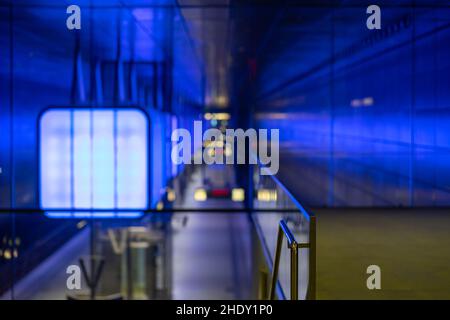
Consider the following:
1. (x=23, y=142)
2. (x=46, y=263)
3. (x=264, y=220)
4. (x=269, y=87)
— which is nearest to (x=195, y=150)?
(x=269, y=87)

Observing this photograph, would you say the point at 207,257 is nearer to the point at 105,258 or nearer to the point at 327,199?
the point at 105,258

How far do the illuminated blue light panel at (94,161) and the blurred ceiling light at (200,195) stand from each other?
4.83 feet

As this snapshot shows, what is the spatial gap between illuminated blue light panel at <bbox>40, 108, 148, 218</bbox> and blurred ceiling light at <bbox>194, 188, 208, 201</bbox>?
147 cm

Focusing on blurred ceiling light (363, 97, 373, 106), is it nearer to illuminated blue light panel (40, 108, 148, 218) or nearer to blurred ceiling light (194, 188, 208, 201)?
blurred ceiling light (194, 188, 208, 201)

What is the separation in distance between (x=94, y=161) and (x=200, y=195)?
1923 millimetres

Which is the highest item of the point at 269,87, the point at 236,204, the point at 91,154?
the point at 269,87

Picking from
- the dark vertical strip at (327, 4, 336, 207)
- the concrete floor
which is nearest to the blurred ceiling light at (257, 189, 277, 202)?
the concrete floor

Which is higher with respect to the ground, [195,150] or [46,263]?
[195,150]

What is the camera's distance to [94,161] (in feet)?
33.6

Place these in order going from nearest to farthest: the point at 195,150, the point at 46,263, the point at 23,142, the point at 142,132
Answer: the point at 142,132, the point at 195,150, the point at 46,263, the point at 23,142

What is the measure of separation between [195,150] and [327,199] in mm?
1970

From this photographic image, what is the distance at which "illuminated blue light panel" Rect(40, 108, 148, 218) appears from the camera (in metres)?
8.94

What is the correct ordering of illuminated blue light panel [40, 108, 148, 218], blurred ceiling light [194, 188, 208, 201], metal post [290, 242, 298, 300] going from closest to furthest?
metal post [290, 242, 298, 300], illuminated blue light panel [40, 108, 148, 218], blurred ceiling light [194, 188, 208, 201]
